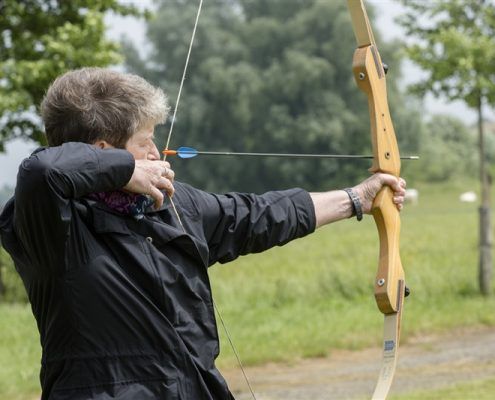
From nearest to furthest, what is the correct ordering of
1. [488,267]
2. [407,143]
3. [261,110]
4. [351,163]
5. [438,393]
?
[438,393] < [488,267] < [351,163] < [407,143] < [261,110]

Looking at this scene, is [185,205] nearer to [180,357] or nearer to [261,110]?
[180,357]

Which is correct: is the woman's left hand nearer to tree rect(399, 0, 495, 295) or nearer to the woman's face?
the woman's face

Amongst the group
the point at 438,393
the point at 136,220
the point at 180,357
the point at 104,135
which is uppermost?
the point at 104,135

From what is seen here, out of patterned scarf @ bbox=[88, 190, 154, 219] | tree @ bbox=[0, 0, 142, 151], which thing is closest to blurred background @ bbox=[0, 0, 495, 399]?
tree @ bbox=[0, 0, 142, 151]

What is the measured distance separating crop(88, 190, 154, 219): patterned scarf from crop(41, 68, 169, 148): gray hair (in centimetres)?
11

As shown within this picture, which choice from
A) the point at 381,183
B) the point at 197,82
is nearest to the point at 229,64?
the point at 197,82

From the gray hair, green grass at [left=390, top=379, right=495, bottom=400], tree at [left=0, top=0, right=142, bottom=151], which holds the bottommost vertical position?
green grass at [left=390, top=379, right=495, bottom=400]

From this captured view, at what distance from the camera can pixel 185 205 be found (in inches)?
92.1

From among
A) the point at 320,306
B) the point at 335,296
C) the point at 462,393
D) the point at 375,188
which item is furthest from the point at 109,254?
the point at 335,296

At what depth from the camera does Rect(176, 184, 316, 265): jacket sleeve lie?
2.42 meters

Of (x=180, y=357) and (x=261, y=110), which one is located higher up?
(x=261, y=110)

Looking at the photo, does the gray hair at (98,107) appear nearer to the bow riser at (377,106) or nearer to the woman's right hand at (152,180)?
the woman's right hand at (152,180)

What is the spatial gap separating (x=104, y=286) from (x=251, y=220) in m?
0.50

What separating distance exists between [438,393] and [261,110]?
110 ft
